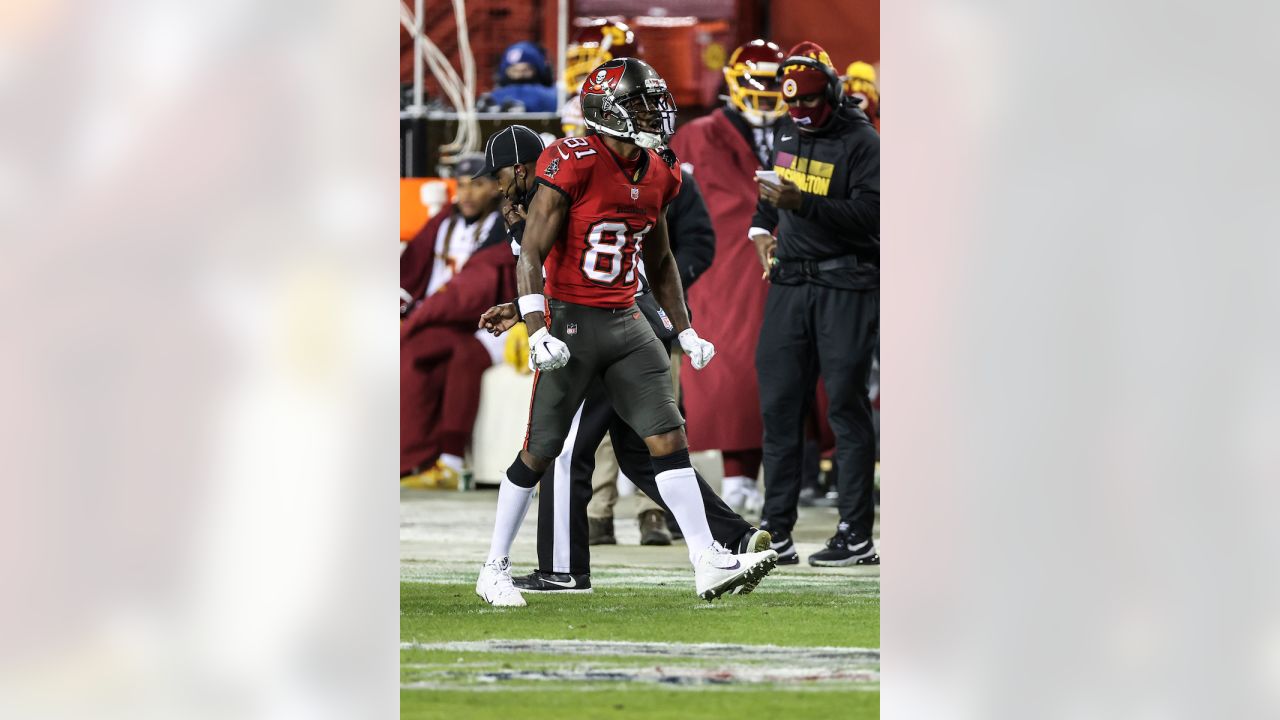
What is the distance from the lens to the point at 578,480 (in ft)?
19.0

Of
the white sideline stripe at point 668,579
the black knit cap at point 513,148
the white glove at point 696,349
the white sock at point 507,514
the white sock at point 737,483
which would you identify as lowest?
the white sideline stripe at point 668,579

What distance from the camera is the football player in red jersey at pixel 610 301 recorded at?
5117 mm

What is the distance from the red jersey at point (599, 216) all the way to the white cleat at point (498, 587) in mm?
834

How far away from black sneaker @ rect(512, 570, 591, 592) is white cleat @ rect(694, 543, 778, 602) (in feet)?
2.07

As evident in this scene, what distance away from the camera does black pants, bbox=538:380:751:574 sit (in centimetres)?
573

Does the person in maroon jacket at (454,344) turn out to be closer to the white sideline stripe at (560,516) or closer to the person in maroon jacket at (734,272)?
the person in maroon jacket at (734,272)

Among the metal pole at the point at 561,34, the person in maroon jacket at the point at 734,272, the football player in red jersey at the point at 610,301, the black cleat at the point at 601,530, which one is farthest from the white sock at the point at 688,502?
the metal pole at the point at 561,34

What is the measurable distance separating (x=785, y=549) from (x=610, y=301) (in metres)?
1.47
